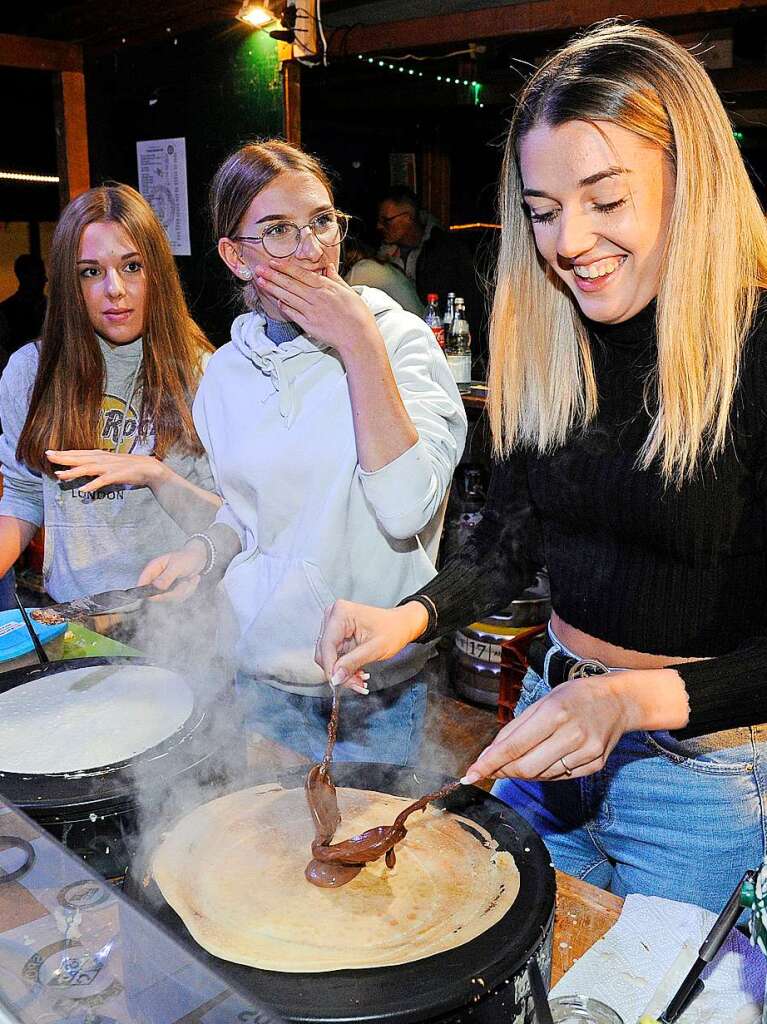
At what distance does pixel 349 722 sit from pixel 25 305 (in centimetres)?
538

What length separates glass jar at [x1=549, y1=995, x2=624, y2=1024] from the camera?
1011 millimetres

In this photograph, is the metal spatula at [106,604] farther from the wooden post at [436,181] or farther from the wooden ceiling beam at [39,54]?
the wooden post at [436,181]

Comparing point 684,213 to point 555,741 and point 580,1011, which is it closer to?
point 555,741

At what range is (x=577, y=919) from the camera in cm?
126

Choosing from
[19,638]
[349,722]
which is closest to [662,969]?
[349,722]

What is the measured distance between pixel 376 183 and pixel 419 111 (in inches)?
37.6

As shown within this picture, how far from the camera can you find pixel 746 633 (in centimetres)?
144

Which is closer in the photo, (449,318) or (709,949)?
(709,949)

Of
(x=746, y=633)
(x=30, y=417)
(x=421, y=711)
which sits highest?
(x=30, y=417)

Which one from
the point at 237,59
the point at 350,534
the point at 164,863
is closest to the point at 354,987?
the point at 164,863

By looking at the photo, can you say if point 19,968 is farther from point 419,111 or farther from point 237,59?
point 419,111

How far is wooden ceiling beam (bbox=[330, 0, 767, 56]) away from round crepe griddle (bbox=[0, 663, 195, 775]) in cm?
334

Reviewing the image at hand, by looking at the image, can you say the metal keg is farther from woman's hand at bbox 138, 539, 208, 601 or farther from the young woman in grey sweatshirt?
woman's hand at bbox 138, 539, 208, 601

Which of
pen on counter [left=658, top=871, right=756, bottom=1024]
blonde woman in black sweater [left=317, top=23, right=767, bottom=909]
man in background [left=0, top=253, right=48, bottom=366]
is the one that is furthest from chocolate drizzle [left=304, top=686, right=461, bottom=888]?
man in background [left=0, top=253, right=48, bottom=366]
